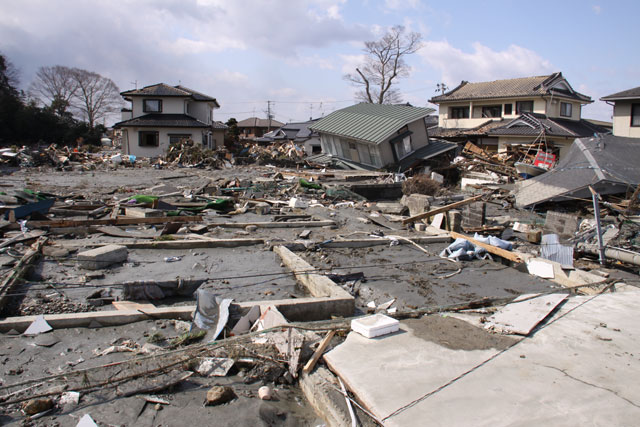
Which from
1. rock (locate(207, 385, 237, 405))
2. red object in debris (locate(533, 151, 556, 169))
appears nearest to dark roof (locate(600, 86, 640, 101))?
red object in debris (locate(533, 151, 556, 169))

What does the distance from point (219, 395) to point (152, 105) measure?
3418 centimetres

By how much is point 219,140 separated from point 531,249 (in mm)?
34006

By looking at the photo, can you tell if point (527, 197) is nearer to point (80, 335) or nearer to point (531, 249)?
point (531, 249)

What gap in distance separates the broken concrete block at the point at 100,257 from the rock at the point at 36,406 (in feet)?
11.6

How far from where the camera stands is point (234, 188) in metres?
14.7

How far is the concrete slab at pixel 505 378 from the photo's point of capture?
262cm

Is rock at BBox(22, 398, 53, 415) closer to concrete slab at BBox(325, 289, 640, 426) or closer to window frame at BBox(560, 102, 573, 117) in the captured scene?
concrete slab at BBox(325, 289, 640, 426)

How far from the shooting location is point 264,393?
3.06 meters

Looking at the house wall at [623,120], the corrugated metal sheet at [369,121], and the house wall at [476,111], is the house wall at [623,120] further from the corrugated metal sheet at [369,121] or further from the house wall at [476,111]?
the corrugated metal sheet at [369,121]

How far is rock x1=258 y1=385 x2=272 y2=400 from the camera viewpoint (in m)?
3.05

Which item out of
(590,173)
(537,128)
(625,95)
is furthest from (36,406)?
(625,95)

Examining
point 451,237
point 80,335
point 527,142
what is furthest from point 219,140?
point 80,335

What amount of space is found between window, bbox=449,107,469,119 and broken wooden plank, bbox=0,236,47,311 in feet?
111

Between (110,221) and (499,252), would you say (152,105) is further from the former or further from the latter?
(499,252)
